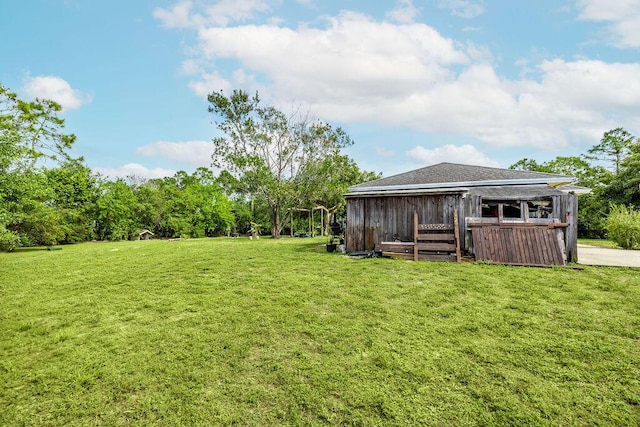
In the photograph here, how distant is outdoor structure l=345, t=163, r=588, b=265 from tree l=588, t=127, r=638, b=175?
895 inches

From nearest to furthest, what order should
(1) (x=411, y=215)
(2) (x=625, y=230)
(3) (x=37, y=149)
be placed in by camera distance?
(1) (x=411, y=215), (2) (x=625, y=230), (3) (x=37, y=149)

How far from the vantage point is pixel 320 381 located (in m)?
2.94

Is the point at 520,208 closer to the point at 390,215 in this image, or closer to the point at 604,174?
the point at 390,215

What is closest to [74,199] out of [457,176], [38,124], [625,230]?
[38,124]

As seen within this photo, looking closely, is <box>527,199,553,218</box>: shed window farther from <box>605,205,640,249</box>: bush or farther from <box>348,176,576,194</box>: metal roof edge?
<box>605,205,640,249</box>: bush

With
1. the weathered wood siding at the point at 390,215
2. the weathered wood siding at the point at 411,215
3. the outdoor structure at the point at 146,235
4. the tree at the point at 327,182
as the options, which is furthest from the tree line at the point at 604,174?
the outdoor structure at the point at 146,235

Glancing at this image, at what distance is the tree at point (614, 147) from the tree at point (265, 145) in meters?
24.7

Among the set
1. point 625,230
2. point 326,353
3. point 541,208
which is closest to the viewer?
point 326,353

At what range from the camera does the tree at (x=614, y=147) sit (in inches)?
989

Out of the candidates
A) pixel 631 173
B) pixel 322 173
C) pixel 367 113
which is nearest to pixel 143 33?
pixel 367 113

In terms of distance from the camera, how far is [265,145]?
2433cm

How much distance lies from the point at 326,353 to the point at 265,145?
74.4 ft

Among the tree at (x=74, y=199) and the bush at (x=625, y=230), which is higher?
the tree at (x=74, y=199)

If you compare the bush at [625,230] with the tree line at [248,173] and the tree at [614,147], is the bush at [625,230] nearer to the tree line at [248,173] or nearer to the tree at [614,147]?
the tree line at [248,173]
